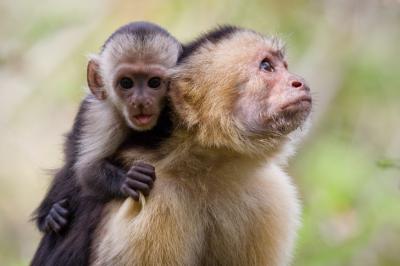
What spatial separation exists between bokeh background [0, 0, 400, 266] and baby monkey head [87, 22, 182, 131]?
2417 millimetres

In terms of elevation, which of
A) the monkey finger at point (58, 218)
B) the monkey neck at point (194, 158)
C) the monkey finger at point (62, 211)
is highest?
the monkey neck at point (194, 158)

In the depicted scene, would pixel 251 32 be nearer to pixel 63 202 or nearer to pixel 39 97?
pixel 63 202

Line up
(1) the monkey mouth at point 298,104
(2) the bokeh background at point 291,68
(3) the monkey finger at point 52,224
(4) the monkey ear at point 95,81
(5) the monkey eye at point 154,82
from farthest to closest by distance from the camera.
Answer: (2) the bokeh background at point 291,68, (4) the monkey ear at point 95,81, (3) the monkey finger at point 52,224, (5) the monkey eye at point 154,82, (1) the monkey mouth at point 298,104

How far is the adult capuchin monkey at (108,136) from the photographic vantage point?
15.4 ft

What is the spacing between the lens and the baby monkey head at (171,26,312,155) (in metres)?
4.50

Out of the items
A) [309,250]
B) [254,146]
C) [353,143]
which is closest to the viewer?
[254,146]

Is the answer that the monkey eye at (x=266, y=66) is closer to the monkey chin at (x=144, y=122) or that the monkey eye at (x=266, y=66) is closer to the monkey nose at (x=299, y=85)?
the monkey nose at (x=299, y=85)

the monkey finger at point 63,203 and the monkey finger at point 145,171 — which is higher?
the monkey finger at point 145,171

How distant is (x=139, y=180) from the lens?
178 inches

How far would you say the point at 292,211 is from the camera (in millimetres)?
4977

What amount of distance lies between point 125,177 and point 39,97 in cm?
383

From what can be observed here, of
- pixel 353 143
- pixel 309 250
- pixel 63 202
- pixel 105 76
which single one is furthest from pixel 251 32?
pixel 353 143

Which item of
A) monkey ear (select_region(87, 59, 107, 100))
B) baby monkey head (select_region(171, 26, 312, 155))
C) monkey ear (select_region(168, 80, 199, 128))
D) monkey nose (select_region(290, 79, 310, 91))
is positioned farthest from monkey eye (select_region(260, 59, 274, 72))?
monkey ear (select_region(87, 59, 107, 100))

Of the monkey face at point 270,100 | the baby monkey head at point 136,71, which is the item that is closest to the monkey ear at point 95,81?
the baby monkey head at point 136,71
